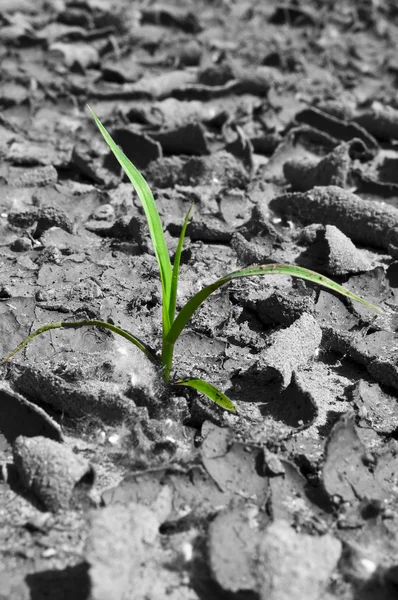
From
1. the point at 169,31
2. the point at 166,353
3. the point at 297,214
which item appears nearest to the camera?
the point at 166,353

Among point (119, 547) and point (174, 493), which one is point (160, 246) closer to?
point (174, 493)

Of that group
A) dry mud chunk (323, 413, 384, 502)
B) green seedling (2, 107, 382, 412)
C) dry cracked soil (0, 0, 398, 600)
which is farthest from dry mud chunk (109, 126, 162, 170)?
dry mud chunk (323, 413, 384, 502)

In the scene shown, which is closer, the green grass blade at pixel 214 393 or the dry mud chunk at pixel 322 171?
the green grass blade at pixel 214 393

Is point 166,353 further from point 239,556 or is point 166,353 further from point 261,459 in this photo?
point 239,556

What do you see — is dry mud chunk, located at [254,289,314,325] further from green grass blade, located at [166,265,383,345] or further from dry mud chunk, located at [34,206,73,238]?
dry mud chunk, located at [34,206,73,238]

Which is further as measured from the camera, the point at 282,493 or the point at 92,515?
the point at 282,493

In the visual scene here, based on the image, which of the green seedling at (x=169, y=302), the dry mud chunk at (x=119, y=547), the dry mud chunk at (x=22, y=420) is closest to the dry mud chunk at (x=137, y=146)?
the green seedling at (x=169, y=302)

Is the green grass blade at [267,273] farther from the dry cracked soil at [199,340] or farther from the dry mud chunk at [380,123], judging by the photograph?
the dry mud chunk at [380,123]

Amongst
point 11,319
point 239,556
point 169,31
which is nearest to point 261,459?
point 239,556
